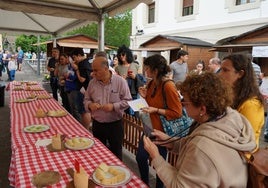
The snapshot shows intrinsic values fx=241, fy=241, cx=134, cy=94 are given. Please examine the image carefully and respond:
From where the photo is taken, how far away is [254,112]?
1730 mm

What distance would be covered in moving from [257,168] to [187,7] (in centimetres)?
1538

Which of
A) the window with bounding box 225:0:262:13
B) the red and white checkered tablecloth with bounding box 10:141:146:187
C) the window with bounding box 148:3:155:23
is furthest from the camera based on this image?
the window with bounding box 148:3:155:23

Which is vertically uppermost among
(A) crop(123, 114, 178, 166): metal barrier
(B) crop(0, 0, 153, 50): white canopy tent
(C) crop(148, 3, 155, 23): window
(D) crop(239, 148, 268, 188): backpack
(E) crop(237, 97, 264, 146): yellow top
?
(C) crop(148, 3, 155, 23): window

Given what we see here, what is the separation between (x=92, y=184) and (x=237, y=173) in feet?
2.92

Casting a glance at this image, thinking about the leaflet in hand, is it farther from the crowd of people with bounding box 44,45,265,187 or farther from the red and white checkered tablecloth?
the red and white checkered tablecloth

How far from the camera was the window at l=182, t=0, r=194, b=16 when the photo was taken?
586 inches

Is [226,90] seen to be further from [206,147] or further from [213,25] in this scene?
[213,25]

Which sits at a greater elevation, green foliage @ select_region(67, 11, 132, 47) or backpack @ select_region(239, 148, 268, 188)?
green foliage @ select_region(67, 11, 132, 47)

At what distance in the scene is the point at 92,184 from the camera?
158 cm

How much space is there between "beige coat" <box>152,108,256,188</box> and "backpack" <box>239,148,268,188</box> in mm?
29

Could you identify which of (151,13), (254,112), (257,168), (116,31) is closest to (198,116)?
(257,168)

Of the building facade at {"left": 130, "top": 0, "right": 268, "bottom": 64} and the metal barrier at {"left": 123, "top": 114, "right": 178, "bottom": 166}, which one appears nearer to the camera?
the metal barrier at {"left": 123, "top": 114, "right": 178, "bottom": 166}

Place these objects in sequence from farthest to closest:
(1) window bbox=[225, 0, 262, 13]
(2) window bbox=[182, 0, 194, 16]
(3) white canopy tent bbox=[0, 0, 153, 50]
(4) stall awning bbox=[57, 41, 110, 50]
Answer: (2) window bbox=[182, 0, 194, 16] < (4) stall awning bbox=[57, 41, 110, 50] < (1) window bbox=[225, 0, 262, 13] < (3) white canopy tent bbox=[0, 0, 153, 50]

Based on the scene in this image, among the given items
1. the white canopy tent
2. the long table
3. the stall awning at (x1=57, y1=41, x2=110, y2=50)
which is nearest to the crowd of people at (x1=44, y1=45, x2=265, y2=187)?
the long table
